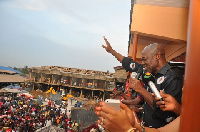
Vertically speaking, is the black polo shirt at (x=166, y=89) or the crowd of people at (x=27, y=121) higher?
the black polo shirt at (x=166, y=89)

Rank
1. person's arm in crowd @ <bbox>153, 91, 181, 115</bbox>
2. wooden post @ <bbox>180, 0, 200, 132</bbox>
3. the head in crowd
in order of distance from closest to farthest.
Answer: wooden post @ <bbox>180, 0, 200, 132</bbox>, person's arm in crowd @ <bbox>153, 91, 181, 115</bbox>, the head in crowd

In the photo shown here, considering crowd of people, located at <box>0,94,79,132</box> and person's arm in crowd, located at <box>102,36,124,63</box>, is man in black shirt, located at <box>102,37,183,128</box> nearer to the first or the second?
person's arm in crowd, located at <box>102,36,124,63</box>

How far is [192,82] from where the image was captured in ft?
2.99

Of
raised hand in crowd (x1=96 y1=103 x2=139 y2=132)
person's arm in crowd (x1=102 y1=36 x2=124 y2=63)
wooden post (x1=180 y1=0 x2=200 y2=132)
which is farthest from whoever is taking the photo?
person's arm in crowd (x1=102 y1=36 x2=124 y2=63)

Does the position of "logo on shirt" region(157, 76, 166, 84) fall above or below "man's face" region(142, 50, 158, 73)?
below

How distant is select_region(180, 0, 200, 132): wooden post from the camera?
0.90 m

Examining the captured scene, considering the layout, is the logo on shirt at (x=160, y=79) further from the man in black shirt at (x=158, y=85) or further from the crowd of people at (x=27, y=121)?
the crowd of people at (x=27, y=121)

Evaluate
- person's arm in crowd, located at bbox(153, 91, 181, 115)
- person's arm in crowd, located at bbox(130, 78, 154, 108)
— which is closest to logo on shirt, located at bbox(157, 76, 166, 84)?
person's arm in crowd, located at bbox(130, 78, 154, 108)

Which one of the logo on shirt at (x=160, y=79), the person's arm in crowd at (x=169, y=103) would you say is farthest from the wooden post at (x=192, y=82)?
the logo on shirt at (x=160, y=79)

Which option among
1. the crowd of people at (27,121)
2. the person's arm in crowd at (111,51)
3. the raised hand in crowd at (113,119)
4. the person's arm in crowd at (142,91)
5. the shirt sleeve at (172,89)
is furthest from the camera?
the crowd of people at (27,121)

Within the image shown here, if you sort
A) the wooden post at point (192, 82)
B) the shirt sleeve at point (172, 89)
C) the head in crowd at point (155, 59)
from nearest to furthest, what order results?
1. the wooden post at point (192, 82)
2. the shirt sleeve at point (172, 89)
3. the head in crowd at point (155, 59)

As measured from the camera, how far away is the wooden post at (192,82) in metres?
0.90

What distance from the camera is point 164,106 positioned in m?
1.65

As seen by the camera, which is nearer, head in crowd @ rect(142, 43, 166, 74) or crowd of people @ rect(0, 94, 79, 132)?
head in crowd @ rect(142, 43, 166, 74)
